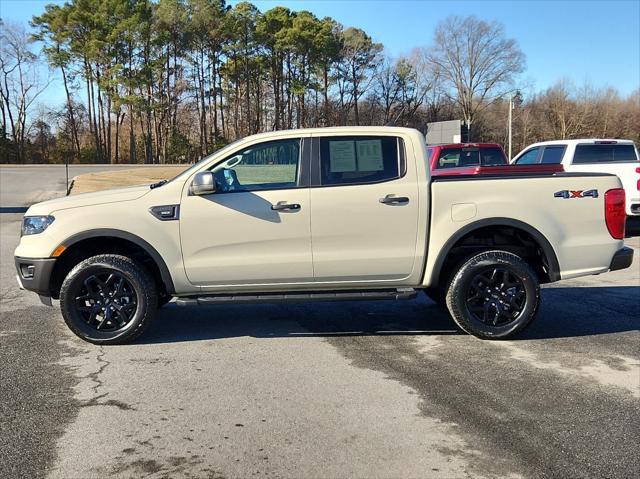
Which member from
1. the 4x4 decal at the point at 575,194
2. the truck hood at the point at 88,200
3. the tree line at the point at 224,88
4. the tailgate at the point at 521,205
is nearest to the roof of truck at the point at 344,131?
the tailgate at the point at 521,205

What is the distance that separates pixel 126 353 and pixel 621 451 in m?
3.94

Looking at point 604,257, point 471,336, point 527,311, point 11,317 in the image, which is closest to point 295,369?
point 471,336

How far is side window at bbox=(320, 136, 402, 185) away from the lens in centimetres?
525

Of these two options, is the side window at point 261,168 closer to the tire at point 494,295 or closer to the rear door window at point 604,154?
the tire at point 494,295

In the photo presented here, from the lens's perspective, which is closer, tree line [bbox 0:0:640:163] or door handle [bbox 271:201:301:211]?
door handle [bbox 271:201:301:211]

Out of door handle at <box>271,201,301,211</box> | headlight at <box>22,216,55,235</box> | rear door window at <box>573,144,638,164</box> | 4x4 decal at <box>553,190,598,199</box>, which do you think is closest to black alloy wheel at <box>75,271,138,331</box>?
headlight at <box>22,216,55,235</box>

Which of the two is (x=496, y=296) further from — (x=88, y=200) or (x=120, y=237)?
(x=88, y=200)

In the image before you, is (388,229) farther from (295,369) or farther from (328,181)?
(295,369)

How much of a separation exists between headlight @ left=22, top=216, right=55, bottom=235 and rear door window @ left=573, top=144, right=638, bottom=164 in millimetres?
10993

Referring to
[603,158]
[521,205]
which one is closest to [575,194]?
[521,205]

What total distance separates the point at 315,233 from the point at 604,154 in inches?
392

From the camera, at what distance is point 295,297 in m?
5.22

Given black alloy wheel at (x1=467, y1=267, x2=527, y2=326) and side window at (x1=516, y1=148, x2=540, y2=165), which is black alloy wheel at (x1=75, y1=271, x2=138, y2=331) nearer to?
black alloy wheel at (x1=467, y1=267, x2=527, y2=326)

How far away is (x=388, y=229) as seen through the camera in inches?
204
